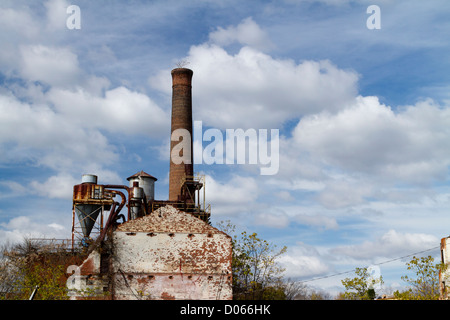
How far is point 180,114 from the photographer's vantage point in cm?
3625

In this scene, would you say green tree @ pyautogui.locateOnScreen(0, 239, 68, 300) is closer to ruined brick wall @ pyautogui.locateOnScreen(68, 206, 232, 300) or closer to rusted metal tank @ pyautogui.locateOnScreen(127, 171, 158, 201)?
ruined brick wall @ pyautogui.locateOnScreen(68, 206, 232, 300)

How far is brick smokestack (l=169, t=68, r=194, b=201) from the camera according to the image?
35.2 metres

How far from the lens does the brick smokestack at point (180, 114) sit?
35188 mm

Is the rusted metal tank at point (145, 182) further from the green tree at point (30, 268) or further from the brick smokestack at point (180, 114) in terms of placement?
the green tree at point (30, 268)

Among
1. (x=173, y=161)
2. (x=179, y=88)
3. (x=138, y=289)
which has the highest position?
(x=179, y=88)

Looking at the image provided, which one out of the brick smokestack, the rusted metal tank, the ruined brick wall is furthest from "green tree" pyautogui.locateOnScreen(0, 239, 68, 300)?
the brick smokestack

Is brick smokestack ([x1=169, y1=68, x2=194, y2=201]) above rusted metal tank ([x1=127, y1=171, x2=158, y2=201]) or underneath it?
above

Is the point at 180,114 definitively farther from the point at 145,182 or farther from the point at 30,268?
the point at 30,268

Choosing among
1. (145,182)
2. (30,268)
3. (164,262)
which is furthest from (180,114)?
(30,268)

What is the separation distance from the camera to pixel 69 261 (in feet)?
92.9

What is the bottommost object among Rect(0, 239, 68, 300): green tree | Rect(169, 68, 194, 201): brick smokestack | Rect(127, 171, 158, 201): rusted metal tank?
Rect(0, 239, 68, 300): green tree
